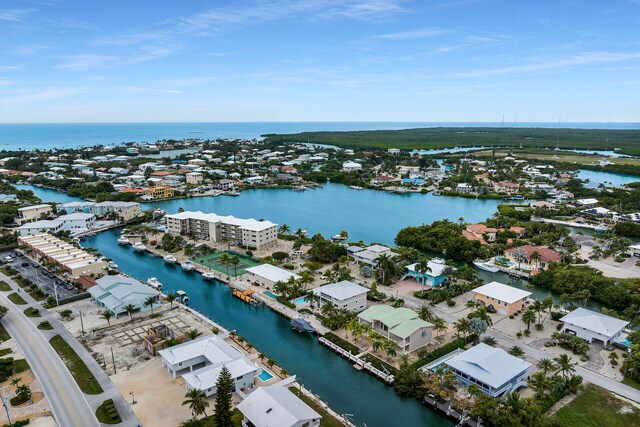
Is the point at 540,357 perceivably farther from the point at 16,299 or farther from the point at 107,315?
the point at 16,299

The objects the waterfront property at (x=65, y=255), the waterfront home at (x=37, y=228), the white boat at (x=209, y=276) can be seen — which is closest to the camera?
the waterfront property at (x=65, y=255)

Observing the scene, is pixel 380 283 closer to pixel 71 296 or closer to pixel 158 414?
pixel 158 414

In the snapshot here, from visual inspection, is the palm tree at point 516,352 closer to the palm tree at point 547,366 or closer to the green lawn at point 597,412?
the palm tree at point 547,366

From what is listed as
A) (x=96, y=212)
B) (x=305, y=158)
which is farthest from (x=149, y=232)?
(x=305, y=158)

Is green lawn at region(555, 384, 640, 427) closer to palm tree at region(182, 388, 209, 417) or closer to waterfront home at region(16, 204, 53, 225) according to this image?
palm tree at region(182, 388, 209, 417)

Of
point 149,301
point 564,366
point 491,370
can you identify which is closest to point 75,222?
point 149,301

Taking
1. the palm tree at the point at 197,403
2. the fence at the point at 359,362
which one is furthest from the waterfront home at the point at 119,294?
the fence at the point at 359,362
